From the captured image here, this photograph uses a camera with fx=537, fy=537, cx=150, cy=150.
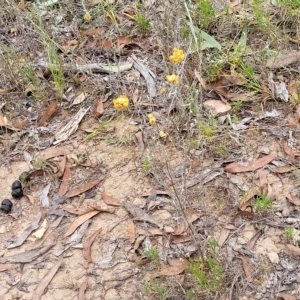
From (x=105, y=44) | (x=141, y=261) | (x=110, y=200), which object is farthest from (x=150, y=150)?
(x=105, y=44)


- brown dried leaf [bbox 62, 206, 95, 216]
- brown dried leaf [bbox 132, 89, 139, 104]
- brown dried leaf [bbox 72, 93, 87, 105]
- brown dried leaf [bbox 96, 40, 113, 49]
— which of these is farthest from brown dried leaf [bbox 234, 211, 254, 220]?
brown dried leaf [bbox 96, 40, 113, 49]

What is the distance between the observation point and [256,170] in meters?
2.94

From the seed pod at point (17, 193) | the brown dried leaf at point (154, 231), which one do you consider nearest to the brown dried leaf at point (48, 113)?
the seed pod at point (17, 193)

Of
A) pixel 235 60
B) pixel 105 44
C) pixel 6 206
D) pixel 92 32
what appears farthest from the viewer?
pixel 92 32

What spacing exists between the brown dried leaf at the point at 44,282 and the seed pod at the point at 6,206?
48 centimetres

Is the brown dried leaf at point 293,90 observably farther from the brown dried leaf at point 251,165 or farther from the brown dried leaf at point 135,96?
the brown dried leaf at point 135,96

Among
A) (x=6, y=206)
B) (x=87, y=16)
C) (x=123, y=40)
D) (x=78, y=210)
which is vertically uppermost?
(x=87, y=16)

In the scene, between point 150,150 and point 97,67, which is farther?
point 97,67

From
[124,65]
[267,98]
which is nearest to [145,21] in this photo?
[124,65]

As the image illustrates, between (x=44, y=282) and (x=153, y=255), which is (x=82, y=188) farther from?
(x=153, y=255)

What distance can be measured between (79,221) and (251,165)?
38.7 inches

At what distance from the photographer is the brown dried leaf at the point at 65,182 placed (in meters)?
3.05

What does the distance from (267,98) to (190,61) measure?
1.80 ft

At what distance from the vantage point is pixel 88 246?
9.07ft
